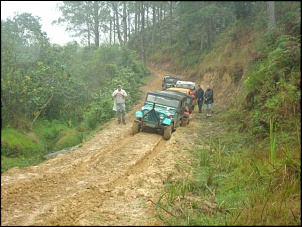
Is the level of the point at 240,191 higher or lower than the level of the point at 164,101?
lower

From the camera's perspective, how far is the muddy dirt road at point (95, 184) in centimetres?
558

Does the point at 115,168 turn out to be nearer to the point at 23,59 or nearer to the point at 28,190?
the point at 28,190

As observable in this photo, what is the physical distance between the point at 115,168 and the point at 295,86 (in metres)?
5.86

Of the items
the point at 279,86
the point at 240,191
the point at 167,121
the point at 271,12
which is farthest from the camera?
the point at 167,121

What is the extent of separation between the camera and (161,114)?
40.1ft

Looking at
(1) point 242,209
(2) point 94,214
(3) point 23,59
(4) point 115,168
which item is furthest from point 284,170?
(3) point 23,59

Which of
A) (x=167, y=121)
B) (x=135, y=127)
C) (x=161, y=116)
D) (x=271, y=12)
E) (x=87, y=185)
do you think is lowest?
(x=87, y=185)

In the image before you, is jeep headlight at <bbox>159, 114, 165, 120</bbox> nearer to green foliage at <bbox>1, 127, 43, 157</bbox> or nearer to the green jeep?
the green jeep

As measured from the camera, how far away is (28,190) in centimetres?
675

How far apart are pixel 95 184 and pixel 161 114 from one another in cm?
551

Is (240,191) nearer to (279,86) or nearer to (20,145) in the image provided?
(279,86)

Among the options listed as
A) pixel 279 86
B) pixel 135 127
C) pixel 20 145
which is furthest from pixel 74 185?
pixel 279 86

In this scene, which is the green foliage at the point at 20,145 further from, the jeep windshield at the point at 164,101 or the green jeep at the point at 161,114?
the jeep windshield at the point at 164,101

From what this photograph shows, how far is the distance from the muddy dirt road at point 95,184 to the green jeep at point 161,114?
2.52ft
